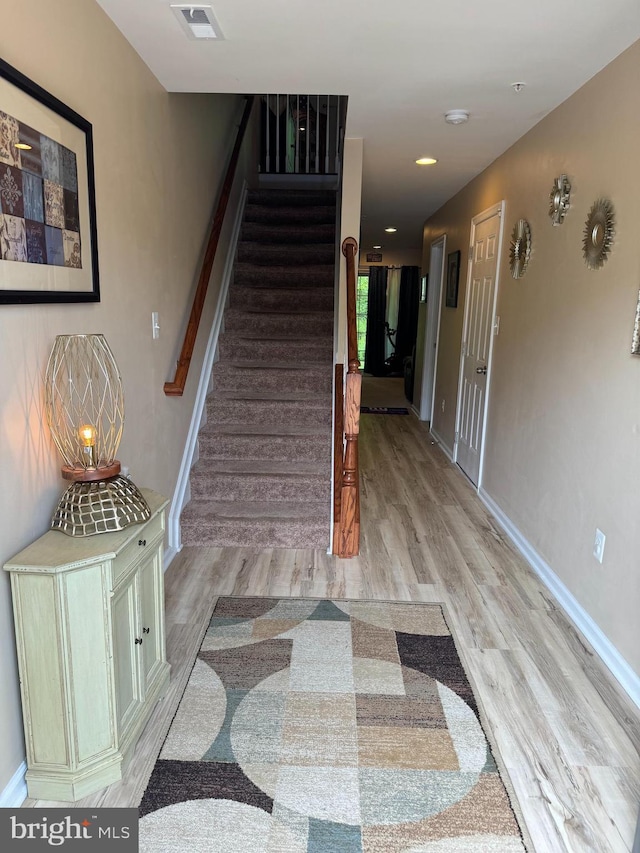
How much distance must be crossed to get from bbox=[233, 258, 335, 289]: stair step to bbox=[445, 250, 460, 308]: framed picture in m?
1.23

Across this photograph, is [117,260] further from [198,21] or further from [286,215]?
[286,215]

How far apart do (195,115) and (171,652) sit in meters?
2.97

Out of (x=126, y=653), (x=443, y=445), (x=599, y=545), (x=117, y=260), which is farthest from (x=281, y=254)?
(x=126, y=653)

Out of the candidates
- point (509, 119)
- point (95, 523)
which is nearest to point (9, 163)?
point (95, 523)

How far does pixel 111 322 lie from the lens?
2.18 m

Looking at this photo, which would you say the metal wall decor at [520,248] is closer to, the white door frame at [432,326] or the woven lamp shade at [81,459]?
the white door frame at [432,326]

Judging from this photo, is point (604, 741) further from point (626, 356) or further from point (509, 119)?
point (509, 119)

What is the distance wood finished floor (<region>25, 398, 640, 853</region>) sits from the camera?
1.62m

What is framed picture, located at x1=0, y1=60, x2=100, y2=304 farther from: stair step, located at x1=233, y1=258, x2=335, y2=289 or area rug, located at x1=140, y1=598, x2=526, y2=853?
stair step, located at x1=233, y1=258, x2=335, y2=289

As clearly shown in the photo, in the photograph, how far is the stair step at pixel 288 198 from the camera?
5.59 metres

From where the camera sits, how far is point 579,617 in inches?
99.0

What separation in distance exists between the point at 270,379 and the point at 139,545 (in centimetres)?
246

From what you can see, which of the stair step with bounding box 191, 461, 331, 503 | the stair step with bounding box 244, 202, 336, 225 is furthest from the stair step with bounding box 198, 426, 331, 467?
the stair step with bounding box 244, 202, 336, 225

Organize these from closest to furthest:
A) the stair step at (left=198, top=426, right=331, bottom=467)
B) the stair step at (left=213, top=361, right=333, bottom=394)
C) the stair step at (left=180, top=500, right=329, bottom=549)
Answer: the stair step at (left=180, top=500, right=329, bottom=549), the stair step at (left=198, top=426, right=331, bottom=467), the stair step at (left=213, top=361, right=333, bottom=394)
